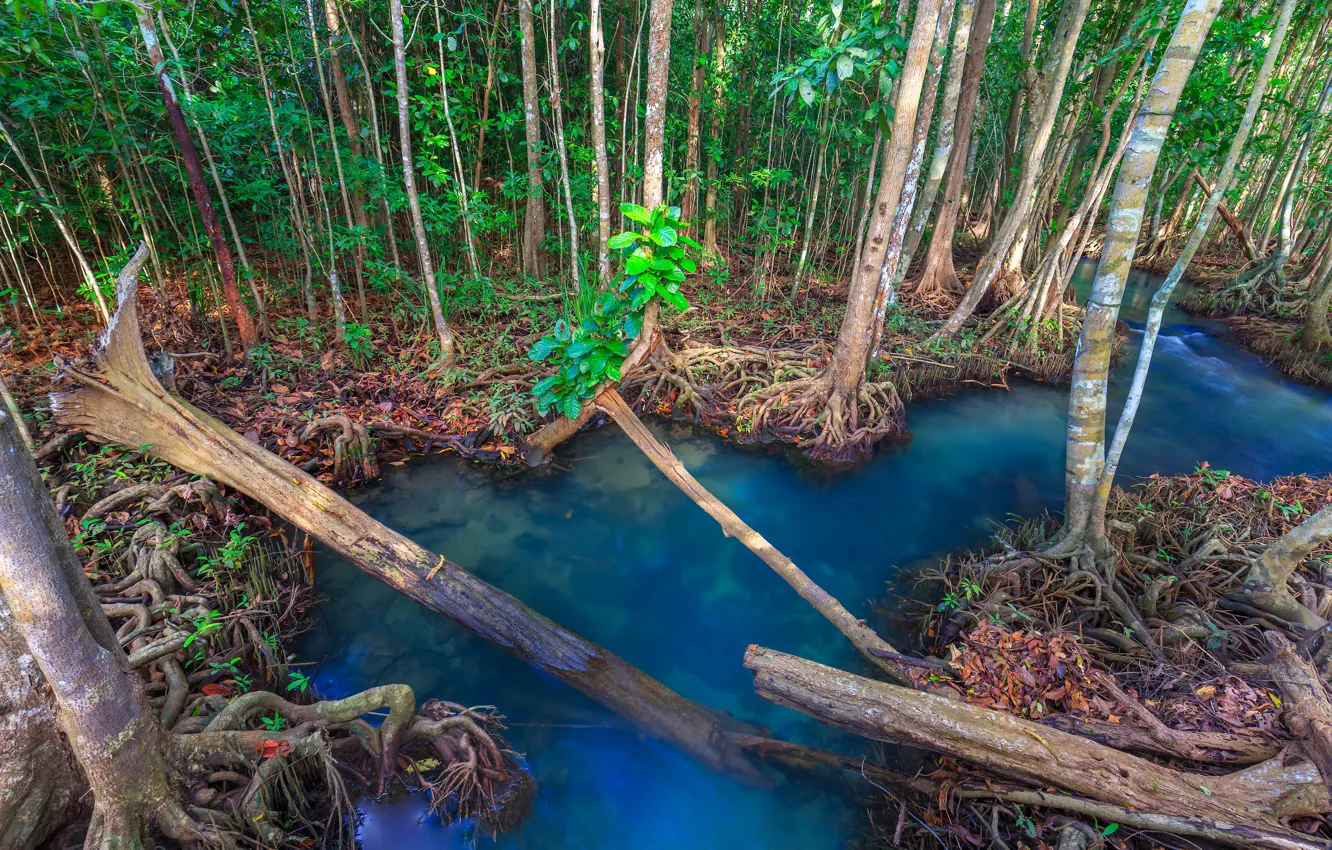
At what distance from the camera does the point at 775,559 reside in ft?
14.0

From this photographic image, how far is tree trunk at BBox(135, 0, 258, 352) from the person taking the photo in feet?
15.3

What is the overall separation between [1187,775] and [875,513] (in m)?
3.50

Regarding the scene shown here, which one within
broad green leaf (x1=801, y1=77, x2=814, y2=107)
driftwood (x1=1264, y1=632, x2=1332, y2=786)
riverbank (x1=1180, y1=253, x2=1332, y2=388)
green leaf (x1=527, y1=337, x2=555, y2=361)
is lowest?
riverbank (x1=1180, y1=253, x2=1332, y2=388)

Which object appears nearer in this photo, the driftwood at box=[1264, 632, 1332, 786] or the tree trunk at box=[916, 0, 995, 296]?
the driftwood at box=[1264, 632, 1332, 786]

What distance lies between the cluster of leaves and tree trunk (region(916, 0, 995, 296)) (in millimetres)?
6120

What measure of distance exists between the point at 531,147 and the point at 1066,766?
25.8 feet

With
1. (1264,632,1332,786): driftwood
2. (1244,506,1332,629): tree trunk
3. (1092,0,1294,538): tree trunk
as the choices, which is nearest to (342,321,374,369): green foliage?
(1092,0,1294,538): tree trunk

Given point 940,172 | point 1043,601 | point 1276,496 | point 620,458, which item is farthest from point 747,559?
point 940,172

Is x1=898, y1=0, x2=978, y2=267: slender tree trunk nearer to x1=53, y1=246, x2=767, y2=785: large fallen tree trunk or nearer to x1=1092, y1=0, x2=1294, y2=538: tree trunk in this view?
x1=1092, y1=0, x2=1294, y2=538: tree trunk

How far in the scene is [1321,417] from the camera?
8.18 metres

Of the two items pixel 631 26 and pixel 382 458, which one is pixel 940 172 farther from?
pixel 382 458

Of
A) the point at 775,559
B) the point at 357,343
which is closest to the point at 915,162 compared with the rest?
the point at 775,559

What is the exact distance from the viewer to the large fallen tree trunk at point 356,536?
3.79 meters

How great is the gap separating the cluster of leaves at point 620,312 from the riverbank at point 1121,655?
3215 mm
